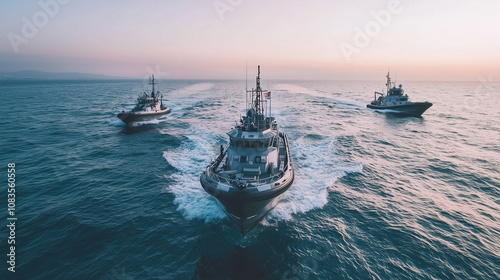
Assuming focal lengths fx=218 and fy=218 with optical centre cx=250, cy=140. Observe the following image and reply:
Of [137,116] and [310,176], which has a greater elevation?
[137,116]

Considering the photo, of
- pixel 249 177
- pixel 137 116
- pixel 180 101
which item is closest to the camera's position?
pixel 249 177

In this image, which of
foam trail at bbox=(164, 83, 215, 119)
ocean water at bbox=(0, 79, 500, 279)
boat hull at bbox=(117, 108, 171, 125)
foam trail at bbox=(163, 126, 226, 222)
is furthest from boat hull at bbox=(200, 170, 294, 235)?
foam trail at bbox=(164, 83, 215, 119)

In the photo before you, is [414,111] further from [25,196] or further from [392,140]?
[25,196]

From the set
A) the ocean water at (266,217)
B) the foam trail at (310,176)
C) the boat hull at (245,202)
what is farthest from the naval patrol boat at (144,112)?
the boat hull at (245,202)

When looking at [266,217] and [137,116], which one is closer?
[266,217]

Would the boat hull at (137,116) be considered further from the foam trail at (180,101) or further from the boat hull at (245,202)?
the boat hull at (245,202)

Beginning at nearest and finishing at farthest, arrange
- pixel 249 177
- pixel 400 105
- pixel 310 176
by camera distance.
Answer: pixel 249 177 < pixel 310 176 < pixel 400 105

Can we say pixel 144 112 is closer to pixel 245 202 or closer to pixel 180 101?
pixel 180 101

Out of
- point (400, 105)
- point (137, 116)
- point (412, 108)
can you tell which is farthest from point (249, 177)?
point (400, 105)

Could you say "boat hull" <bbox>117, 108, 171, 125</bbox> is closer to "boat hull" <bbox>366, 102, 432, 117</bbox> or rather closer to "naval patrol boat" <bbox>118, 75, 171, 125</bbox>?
"naval patrol boat" <bbox>118, 75, 171, 125</bbox>
